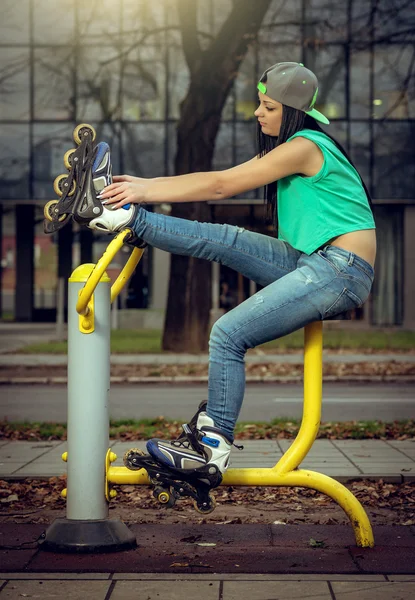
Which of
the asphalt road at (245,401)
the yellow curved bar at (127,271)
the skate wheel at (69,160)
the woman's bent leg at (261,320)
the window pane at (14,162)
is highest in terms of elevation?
the window pane at (14,162)

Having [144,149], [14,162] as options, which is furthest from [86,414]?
[14,162]

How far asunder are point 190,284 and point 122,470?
45.2 feet

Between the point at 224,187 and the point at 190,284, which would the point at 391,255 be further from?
the point at 224,187

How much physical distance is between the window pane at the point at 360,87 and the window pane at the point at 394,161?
1.99 feet

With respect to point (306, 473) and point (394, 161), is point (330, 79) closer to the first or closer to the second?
point (394, 161)

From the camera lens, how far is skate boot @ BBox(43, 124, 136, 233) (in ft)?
13.1

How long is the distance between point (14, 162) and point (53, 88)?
246 centimetres

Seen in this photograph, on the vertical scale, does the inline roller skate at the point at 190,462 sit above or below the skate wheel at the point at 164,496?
above

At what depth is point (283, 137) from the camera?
431 cm

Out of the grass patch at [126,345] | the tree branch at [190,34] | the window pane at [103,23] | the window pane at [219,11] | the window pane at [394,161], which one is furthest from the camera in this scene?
the window pane at [394,161]

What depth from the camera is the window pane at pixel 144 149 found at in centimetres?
2755

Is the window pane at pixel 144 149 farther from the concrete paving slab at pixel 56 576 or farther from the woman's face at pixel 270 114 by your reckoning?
the concrete paving slab at pixel 56 576

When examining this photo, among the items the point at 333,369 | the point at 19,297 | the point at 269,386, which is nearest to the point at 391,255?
the point at 19,297

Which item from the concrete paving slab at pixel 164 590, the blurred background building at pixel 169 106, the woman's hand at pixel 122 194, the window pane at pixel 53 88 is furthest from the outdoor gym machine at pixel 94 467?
the window pane at pixel 53 88
